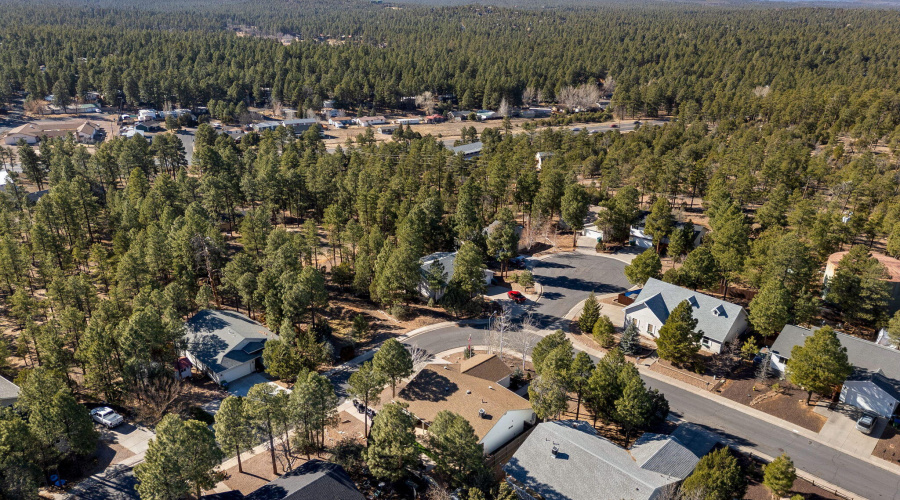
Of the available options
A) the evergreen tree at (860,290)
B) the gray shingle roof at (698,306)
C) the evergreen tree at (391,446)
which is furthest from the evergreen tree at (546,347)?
the evergreen tree at (860,290)

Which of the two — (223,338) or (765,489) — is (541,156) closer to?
(223,338)

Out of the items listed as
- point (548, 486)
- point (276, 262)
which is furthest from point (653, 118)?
point (548, 486)

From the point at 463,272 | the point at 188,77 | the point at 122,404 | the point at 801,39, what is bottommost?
the point at 122,404

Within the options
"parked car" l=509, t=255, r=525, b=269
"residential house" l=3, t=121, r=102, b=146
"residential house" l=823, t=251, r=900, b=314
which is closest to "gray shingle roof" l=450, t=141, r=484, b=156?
"parked car" l=509, t=255, r=525, b=269

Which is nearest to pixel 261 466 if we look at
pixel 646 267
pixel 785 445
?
pixel 785 445

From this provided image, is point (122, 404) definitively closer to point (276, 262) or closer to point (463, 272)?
point (276, 262)

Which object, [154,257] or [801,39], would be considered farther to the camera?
[801,39]

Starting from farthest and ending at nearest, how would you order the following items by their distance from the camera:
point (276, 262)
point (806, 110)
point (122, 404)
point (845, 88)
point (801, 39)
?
point (801, 39) < point (845, 88) < point (806, 110) < point (276, 262) < point (122, 404)

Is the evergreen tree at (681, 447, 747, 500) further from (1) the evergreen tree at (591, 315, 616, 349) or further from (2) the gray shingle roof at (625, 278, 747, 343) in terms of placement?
(2) the gray shingle roof at (625, 278, 747, 343)

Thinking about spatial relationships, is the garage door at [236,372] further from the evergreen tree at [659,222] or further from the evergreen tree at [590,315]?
the evergreen tree at [659,222]
